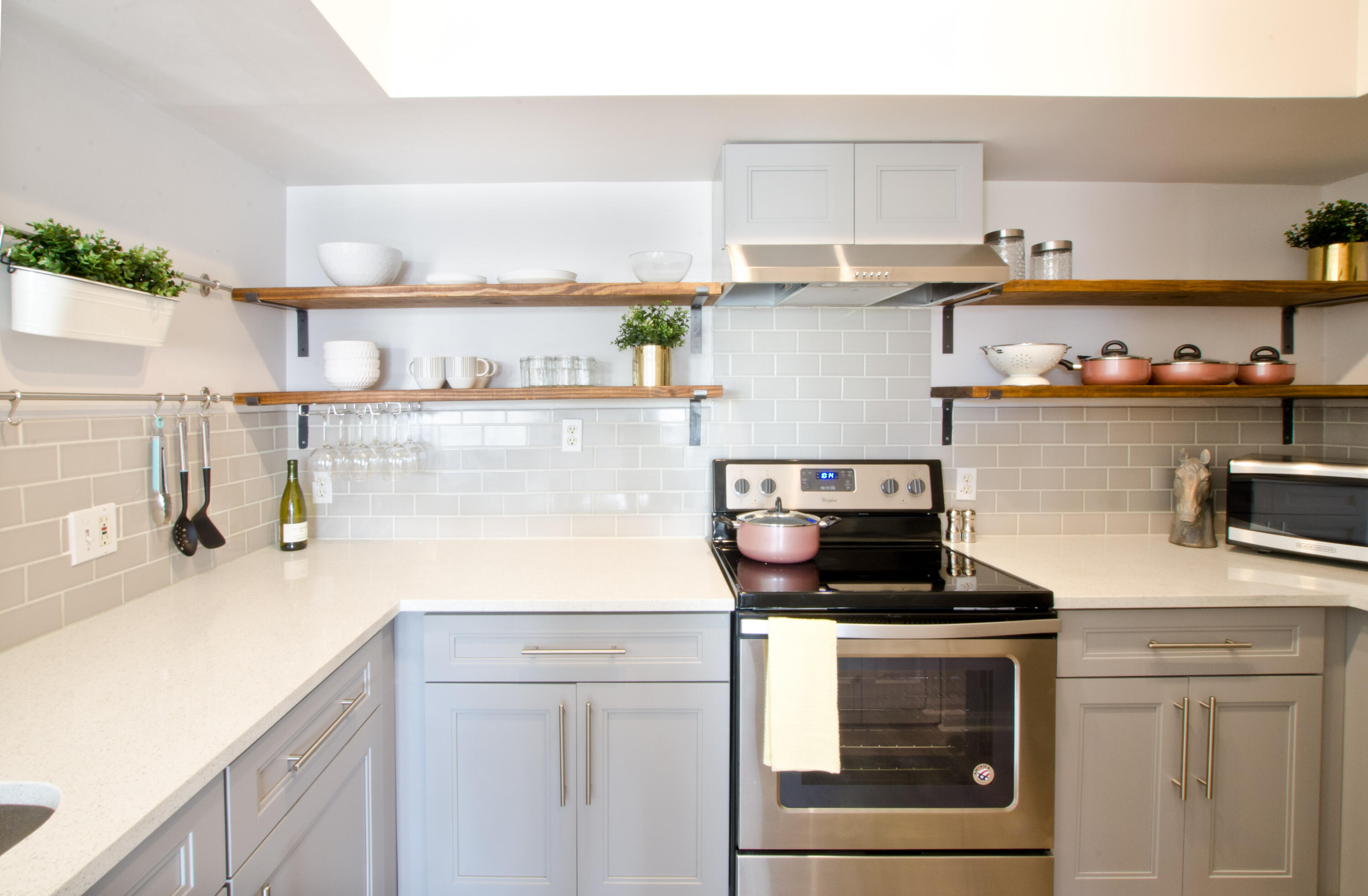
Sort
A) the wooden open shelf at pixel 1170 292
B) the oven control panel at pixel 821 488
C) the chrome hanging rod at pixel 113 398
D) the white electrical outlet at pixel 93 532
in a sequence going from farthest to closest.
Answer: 1. the oven control panel at pixel 821 488
2. the wooden open shelf at pixel 1170 292
3. the white electrical outlet at pixel 93 532
4. the chrome hanging rod at pixel 113 398

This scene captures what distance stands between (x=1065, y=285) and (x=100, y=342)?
94.9 inches

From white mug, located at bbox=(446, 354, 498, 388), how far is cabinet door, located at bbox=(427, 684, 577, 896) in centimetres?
87

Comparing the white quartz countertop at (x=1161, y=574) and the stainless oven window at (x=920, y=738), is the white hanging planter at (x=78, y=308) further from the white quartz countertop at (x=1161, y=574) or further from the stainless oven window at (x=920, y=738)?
A: the white quartz countertop at (x=1161, y=574)

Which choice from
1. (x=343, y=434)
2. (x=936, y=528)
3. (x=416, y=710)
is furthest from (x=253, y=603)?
(x=936, y=528)

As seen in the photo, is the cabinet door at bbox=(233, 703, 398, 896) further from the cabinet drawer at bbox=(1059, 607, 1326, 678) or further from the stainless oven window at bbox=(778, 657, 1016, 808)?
the cabinet drawer at bbox=(1059, 607, 1326, 678)

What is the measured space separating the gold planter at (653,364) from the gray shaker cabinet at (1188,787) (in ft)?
4.38

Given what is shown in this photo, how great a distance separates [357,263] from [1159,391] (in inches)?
93.1

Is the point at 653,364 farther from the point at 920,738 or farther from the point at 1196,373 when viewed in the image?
the point at 1196,373

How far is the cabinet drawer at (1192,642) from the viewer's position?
1.63m

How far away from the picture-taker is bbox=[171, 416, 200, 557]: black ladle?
168 centimetres

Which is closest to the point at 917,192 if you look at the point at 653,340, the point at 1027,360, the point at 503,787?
A: the point at 1027,360

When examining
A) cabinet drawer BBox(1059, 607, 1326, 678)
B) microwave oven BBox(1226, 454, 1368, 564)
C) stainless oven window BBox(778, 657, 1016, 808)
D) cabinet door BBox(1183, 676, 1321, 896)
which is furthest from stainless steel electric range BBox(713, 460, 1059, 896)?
microwave oven BBox(1226, 454, 1368, 564)

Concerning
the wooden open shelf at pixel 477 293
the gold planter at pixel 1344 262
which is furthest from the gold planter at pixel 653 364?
the gold planter at pixel 1344 262

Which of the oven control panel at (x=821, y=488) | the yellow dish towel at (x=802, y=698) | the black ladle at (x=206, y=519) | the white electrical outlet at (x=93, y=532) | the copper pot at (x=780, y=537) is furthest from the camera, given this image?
the oven control panel at (x=821, y=488)
